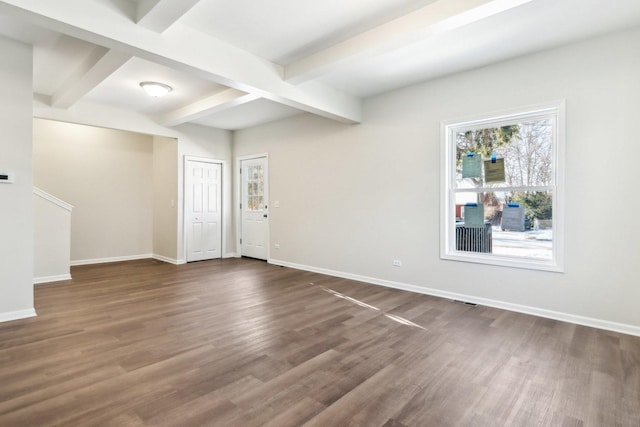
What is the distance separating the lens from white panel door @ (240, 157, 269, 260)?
6.72 m

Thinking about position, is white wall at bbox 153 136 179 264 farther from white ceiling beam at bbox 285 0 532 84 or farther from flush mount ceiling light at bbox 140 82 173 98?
white ceiling beam at bbox 285 0 532 84

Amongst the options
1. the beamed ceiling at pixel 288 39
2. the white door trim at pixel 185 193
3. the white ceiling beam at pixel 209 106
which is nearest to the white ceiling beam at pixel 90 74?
the beamed ceiling at pixel 288 39

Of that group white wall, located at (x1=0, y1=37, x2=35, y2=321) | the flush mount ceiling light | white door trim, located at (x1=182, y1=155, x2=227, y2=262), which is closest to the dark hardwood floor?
white wall, located at (x1=0, y1=37, x2=35, y2=321)

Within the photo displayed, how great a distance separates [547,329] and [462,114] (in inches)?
98.2

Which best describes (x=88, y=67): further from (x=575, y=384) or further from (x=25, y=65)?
(x=575, y=384)

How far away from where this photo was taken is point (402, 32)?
2.92 metres

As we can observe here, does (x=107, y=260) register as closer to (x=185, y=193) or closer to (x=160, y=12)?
(x=185, y=193)

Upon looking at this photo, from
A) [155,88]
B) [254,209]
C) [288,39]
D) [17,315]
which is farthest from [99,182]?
[288,39]

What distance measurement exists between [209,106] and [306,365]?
399cm

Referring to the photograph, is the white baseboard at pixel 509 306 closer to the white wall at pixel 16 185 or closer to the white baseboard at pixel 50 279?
the white wall at pixel 16 185

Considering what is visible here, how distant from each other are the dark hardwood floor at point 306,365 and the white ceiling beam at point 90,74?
2603 millimetres

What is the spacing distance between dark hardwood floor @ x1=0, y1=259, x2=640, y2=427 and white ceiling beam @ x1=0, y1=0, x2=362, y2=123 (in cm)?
246

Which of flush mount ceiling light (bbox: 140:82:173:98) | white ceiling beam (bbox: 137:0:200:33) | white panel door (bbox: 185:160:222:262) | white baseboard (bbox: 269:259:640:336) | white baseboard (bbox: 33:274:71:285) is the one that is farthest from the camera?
Answer: white panel door (bbox: 185:160:222:262)

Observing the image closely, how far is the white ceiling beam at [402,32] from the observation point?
2.55 metres
